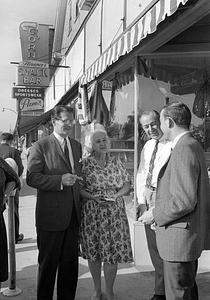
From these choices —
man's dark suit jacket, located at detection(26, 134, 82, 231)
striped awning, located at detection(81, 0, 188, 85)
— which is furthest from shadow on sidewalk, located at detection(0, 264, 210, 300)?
striped awning, located at detection(81, 0, 188, 85)

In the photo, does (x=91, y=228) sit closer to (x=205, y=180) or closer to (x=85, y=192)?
(x=85, y=192)

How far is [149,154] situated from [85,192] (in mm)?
725

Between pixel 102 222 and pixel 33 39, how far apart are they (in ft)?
62.3

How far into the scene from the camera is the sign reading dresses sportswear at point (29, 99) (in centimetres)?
2166

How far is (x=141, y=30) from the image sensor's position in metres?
3.79

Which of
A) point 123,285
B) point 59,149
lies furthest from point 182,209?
point 123,285

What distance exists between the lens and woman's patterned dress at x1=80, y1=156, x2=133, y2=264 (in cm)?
352

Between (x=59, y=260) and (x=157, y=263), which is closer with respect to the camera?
(x=59, y=260)

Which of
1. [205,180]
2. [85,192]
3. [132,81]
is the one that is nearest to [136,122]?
[132,81]

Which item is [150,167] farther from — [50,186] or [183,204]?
[183,204]

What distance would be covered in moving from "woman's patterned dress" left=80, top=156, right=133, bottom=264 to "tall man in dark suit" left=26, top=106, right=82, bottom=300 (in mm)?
131

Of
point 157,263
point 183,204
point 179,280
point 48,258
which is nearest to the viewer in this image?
point 183,204

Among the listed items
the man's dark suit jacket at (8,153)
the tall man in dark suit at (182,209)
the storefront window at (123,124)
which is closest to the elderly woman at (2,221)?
the tall man in dark suit at (182,209)

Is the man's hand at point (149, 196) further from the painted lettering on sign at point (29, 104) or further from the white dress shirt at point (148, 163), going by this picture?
the painted lettering on sign at point (29, 104)
